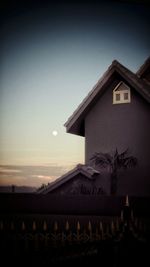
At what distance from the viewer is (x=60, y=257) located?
3.40m

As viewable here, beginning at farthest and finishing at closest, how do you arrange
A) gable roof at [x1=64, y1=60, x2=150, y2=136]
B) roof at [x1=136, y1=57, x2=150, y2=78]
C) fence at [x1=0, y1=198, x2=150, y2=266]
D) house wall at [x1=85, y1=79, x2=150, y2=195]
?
roof at [x1=136, y1=57, x2=150, y2=78]
gable roof at [x1=64, y1=60, x2=150, y2=136]
house wall at [x1=85, y1=79, x2=150, y2=195]
fence at [x1=0, y1=198, x2=150, y2=266]

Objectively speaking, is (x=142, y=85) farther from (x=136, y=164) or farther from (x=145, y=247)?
(x=145, y=247)

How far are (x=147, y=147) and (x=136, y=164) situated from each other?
0.91 feet

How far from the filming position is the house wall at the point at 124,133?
4.59 metres

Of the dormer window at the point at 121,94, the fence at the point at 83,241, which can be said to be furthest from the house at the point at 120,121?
the fence at the point at 83,241

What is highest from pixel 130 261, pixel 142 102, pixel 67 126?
pixel 142 102

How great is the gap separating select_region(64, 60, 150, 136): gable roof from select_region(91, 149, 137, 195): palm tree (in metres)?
0.47

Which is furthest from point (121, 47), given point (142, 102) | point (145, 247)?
point (145, 247)

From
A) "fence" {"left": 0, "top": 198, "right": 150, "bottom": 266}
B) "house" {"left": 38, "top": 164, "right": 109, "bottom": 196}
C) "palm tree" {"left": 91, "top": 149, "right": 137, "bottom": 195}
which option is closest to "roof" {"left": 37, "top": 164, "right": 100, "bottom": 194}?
"house" {"left": 38, "top": 164, "right": 109, "bottom": 196}

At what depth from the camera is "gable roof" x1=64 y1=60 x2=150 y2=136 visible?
4738mm

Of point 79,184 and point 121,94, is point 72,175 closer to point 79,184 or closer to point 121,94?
point 79,184

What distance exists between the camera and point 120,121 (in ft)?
15.8

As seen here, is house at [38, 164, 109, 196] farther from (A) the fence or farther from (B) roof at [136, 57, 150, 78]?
(B) roof at [136, 57, 150, 78]

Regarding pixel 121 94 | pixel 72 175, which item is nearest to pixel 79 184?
pixel 72 175
